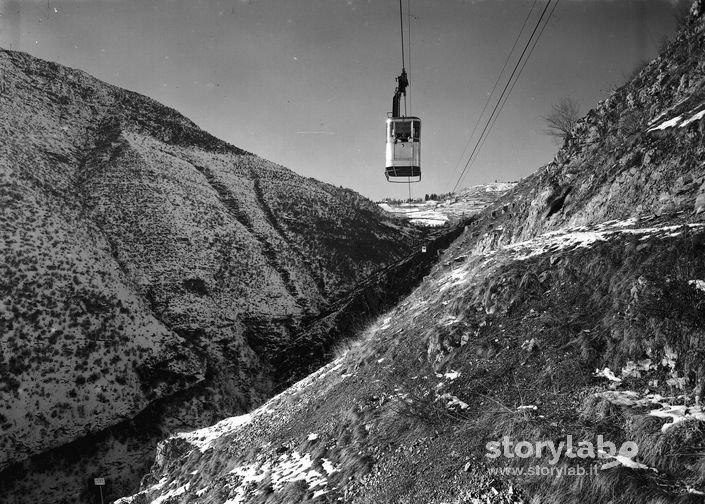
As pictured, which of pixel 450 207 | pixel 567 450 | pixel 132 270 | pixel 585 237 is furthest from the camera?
pixel 450 207

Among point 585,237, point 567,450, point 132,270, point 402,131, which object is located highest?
→ point 402,131

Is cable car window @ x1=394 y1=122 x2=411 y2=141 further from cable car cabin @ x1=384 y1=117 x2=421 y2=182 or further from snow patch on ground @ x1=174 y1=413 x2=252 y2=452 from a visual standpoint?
snow patch on ground @ x1=174 y1=413 x2=252 y2=452

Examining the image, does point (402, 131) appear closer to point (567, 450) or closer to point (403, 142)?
point (403, 142)

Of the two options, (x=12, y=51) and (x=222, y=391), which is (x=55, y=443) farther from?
(x=12, y=51)

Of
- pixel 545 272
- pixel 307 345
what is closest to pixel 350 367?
pixel 545 272

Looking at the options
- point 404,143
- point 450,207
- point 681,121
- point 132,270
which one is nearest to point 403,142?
point 404,143

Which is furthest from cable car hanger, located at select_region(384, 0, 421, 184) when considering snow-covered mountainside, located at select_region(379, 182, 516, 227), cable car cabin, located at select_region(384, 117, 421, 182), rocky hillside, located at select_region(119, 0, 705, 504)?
snow-covered mountainside, located at select_region(379, 182, 516, 227)

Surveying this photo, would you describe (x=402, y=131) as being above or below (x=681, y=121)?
above

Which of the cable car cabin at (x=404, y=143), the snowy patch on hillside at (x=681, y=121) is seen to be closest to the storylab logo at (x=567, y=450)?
the snowy patch on hillside at (x=681, y=121)
